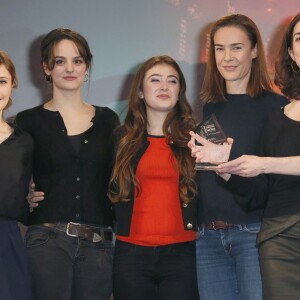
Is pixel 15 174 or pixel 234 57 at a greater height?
pixel 234 57

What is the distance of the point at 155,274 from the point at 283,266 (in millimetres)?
704

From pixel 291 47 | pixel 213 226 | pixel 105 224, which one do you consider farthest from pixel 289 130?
pixel 105 224

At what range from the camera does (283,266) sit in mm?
2355

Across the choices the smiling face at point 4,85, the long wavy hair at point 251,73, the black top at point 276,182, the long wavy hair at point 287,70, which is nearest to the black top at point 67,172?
the smiling face at point 4,85

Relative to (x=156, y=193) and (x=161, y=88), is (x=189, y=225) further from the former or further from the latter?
(x=161, y=88)

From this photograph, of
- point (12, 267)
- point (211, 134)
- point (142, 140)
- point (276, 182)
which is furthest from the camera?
point (142, 140)

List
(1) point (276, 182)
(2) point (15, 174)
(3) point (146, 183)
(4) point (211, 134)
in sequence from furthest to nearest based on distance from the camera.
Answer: (3) point (146, 183), (2) point (15, 174), (4) point (211, 134), (1) point (276, 182)

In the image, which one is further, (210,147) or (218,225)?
(218,225)

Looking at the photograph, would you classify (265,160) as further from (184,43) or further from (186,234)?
(184,43)

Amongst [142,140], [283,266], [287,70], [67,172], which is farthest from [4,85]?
[283,266]

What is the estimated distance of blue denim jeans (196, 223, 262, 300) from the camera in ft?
8.92

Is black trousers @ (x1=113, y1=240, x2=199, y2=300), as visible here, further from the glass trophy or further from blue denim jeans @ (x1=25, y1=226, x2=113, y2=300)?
the glass trophy

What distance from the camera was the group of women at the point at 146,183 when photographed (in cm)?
272

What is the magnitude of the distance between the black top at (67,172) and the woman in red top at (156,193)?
86 millimetres
